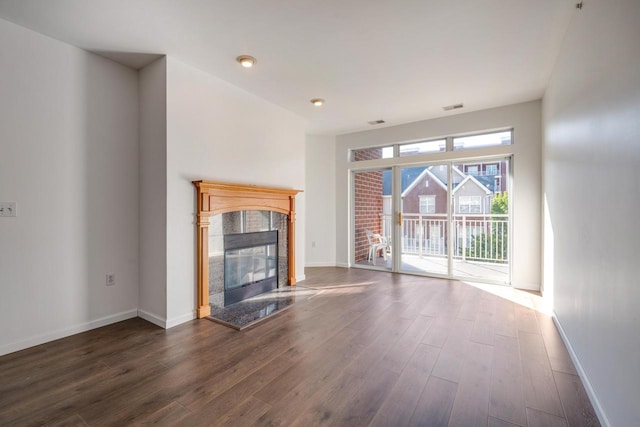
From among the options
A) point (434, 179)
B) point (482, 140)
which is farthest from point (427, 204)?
point (482, 140)

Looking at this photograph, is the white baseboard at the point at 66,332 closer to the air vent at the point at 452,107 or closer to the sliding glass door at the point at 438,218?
the sliding glass door at the point at 438,218

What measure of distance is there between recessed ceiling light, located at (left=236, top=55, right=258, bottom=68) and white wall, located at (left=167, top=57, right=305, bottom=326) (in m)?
0.52

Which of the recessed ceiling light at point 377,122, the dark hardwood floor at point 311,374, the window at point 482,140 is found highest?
the recessed ceiling light at point 377,122

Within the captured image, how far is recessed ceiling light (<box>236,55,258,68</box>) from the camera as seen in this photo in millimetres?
2826

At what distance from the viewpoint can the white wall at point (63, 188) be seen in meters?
2.32

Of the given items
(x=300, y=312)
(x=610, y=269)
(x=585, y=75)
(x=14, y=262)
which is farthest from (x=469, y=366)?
(x=14, y=262)

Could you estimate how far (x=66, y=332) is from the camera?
2584 mm

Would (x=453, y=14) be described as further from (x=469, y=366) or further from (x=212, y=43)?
(x=469, y=366)

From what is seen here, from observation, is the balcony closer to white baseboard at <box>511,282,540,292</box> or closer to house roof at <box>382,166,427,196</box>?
white baseboard at <box>511,282,540,292</box>

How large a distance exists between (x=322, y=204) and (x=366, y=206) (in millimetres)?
898

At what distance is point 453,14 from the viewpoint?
2219mm

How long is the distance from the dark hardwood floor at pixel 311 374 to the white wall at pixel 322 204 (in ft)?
8.89

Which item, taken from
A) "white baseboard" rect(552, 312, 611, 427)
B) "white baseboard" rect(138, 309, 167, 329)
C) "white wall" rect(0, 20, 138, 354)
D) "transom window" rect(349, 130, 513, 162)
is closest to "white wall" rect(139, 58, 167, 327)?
"white baseboard" rect(138, 309, 167, 329)

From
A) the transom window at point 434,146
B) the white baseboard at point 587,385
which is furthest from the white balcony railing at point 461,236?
the white baseboard at point 587,385
